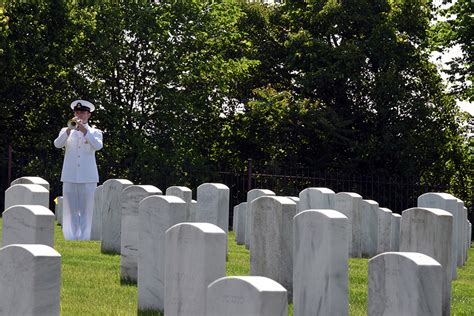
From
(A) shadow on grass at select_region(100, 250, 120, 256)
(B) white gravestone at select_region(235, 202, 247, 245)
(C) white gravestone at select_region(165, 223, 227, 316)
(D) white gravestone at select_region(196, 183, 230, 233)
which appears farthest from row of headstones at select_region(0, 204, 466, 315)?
(B) white gravestone at select_region(235, 202, 247, 245)

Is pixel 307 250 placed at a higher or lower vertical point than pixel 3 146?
lower

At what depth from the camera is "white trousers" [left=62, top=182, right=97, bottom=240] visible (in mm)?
16844

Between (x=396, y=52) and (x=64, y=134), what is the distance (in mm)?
21591

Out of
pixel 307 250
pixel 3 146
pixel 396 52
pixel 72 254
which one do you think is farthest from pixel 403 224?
pixel 396 52

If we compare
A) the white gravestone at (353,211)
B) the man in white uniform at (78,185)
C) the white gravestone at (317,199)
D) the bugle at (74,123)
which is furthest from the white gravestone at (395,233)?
the bugle at (74,123)

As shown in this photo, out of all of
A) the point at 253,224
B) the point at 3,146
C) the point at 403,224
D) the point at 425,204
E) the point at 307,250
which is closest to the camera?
the point at 307,250

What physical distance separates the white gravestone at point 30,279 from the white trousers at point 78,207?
10664mm

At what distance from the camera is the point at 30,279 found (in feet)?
19.7

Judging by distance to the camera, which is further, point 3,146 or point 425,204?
point 3,146

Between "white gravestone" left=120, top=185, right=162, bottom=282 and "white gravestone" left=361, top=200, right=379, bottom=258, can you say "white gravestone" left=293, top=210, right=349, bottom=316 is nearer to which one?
"white gravestone" left=120, top=185, right=162, bottom=282

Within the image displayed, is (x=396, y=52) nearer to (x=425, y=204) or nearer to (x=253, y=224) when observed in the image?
(x=425, y=204)

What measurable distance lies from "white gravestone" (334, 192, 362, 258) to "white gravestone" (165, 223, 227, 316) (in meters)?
8.85

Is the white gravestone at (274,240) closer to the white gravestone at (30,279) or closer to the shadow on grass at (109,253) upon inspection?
the white gravestone at (30,279)

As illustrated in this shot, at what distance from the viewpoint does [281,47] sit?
125ft
